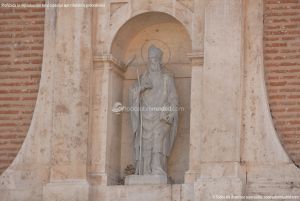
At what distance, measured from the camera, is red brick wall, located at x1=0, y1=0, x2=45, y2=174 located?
1881 centimetres

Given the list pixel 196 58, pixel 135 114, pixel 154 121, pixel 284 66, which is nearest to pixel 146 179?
pixel 154 121

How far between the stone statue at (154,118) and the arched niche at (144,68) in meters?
0.23

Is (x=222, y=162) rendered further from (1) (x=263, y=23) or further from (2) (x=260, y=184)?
(1) (x=263, y=23)

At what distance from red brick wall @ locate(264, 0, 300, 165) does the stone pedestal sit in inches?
74.2

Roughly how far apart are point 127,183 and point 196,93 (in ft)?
5.59

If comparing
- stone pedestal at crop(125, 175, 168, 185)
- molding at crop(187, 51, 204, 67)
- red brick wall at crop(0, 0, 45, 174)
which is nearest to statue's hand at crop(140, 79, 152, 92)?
molding at crop(187, 51, 204, 67)

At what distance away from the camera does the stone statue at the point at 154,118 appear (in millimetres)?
18438

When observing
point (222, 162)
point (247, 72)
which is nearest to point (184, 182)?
point (222, 162)

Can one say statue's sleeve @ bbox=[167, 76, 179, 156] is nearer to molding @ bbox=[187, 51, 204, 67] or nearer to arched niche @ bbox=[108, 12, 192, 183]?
arched niche @ bbox=[108, 12, 192, 183]

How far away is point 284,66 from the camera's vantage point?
59.0 ft

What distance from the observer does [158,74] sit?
61.4 feet

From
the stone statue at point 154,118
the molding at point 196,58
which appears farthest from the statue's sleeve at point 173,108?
the molding at point 196,58

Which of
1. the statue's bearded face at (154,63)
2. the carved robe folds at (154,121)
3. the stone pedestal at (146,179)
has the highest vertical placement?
the statue's bearded face at (154,63)

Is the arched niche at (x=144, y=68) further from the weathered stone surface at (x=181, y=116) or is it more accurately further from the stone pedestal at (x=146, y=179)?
the stone pedestal at (x=146, y=179)
